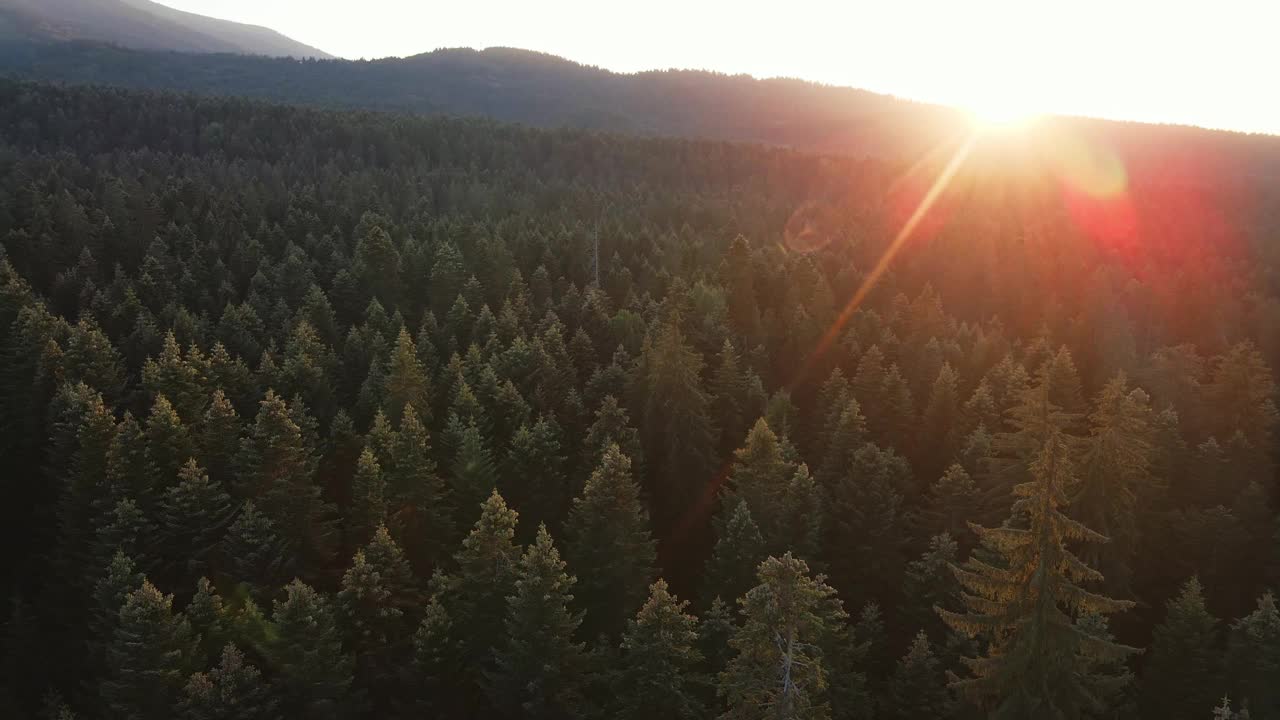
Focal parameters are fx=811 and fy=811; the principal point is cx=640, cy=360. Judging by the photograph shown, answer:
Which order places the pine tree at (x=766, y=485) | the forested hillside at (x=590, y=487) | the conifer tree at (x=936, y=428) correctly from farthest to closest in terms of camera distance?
the conifer tree at (x=936, y=428)
the pine tree at (x=766, y=485)
the forested hillside at (x=590, y=487)

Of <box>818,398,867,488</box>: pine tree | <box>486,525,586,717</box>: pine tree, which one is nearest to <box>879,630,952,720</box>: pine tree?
<box>486,525,586,717</box>: pine tree

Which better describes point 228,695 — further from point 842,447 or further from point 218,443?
point 842,447

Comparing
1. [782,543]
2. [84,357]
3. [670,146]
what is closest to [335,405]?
[84,357]

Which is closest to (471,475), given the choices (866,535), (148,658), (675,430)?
(675,430)

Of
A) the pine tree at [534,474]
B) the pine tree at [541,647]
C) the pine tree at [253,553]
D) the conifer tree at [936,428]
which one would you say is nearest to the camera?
the pine tree at [541,647]

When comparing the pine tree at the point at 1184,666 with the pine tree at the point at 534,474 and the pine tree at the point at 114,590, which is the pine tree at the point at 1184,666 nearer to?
the pine tree at the point at 534,474

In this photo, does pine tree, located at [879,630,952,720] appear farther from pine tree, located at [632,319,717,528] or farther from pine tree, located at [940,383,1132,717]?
pine tree, located at [632,319,717,528]

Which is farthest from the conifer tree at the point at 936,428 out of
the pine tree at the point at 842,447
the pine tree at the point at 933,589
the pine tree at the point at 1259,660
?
the pine tree at the point at 1259,660
